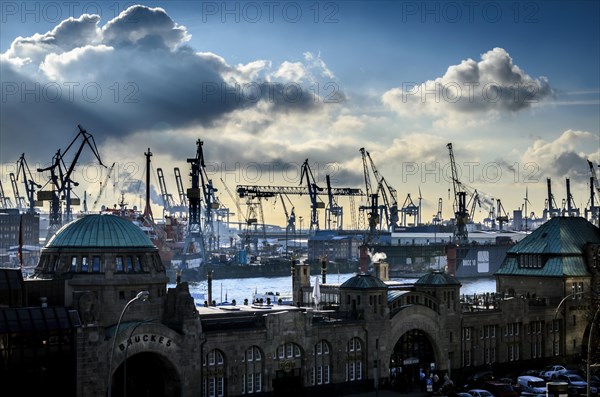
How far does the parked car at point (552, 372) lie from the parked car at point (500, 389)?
27.4ft

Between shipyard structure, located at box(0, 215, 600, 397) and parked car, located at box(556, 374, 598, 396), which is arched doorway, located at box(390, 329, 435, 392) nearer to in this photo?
shipyard structure, located at box(0, 215, 600, 397)

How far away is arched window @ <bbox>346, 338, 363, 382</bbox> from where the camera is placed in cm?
9249

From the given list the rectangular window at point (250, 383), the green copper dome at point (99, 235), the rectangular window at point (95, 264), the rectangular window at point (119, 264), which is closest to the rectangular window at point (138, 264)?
the green copper dome at point (99, 235)

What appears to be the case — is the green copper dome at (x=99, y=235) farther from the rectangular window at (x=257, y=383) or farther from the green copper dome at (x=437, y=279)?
the green copper dome at (x=437, y=279)

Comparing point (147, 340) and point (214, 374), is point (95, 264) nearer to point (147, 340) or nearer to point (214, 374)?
point (147, 340)

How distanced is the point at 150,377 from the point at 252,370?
29.3 ft

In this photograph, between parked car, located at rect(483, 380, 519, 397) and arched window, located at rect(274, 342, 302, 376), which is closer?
arched window, located at rect(274, 342, 302, 376)

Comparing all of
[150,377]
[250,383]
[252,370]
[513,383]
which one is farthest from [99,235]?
[513,383]

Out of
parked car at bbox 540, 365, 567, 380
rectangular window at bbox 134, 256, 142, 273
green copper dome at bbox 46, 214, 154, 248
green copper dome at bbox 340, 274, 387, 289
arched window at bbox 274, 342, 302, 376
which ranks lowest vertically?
parked car at bbox 540, 365, 567, 380

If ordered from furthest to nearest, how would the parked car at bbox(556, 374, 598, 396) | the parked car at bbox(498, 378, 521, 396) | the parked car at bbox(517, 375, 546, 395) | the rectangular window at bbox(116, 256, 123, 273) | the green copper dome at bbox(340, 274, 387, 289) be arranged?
the green copper dome at bbox(340, 274, 387, 289), the parked car at bbox(498, 378, 521, 396), the parked car at bbox(517, 375, 546, 395), the parked car at bbox(556, 374, 598, 396), the rectangular window at bbox(116, 256, 123, 273)

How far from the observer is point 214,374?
270 feet

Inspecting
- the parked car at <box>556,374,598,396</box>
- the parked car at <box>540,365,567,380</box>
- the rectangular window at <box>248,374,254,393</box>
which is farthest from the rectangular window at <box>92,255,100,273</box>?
the parked car at <box>540,365,567,380</box>

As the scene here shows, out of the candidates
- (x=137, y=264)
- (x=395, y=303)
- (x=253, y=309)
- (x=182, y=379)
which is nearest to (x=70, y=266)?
(x=137, y=264)

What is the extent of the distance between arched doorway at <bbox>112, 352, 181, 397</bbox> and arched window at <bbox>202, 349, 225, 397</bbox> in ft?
9.02
